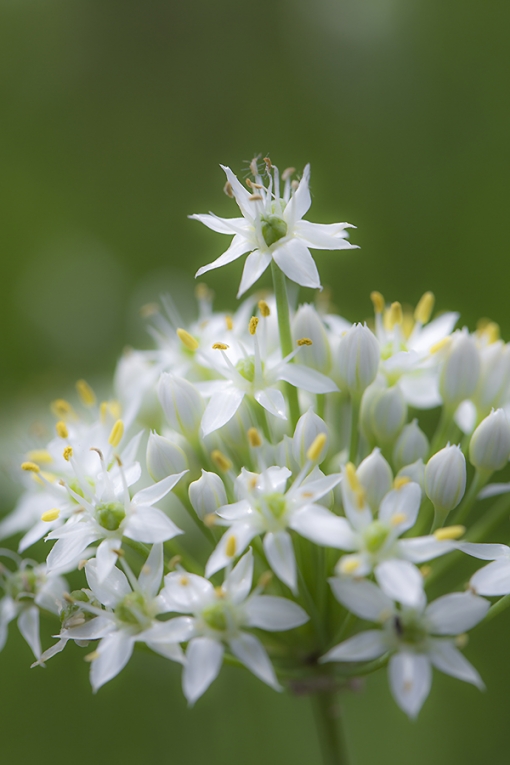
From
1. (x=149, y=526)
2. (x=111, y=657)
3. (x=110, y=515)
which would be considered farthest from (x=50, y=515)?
(x=111, y=657)

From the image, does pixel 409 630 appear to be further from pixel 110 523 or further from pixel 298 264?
pixel 298 264

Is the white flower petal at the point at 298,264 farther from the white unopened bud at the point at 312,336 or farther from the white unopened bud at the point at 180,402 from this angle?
the white unopened bud at the point at 180,402

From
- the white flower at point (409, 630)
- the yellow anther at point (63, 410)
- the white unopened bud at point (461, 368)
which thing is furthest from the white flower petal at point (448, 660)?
the yellow anther at point (63, 410)

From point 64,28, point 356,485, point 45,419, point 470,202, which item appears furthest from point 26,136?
point 356,485

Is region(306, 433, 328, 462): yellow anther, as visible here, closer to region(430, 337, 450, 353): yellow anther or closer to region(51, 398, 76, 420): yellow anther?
region(430, 337, 450, 353): yellow anther

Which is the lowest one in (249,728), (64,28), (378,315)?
(249,728)

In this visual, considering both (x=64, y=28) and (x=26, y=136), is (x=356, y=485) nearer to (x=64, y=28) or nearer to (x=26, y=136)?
(x=26, y=136)
